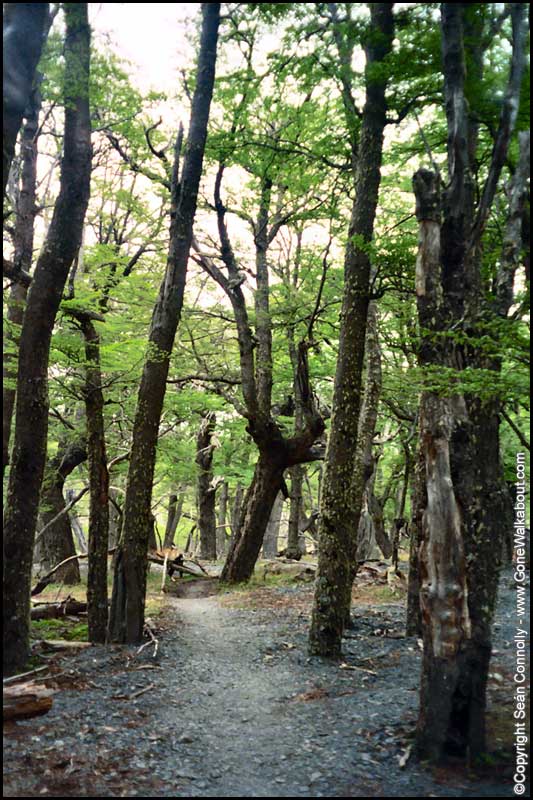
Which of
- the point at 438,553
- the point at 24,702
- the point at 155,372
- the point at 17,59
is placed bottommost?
the point at 24,702

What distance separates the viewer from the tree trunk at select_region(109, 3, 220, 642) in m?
8.45

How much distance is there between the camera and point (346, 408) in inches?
317

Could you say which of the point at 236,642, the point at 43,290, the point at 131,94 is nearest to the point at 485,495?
the point at 43,290

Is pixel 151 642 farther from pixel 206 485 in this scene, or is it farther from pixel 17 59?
pixel 206 485

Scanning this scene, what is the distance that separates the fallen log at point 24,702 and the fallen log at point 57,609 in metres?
6.20

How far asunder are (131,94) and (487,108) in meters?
7.51

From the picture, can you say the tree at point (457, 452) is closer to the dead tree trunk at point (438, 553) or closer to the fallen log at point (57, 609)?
the dead tree trunk at point (438, 553)

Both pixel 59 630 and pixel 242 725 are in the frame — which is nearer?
pixel 242 725

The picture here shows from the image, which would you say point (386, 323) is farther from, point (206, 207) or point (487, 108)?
point (487, 108)

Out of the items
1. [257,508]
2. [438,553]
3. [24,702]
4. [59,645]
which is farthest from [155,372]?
[257,508]

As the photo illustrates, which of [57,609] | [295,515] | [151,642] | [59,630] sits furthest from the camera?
[295,515]

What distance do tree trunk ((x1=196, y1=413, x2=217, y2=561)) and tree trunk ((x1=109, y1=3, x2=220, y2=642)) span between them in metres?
11.0

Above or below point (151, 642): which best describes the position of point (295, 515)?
above

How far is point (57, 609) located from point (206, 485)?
1072cm
